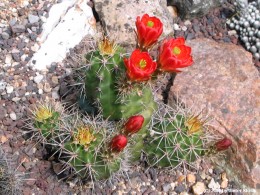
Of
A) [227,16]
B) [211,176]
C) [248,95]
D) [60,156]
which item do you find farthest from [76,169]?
[227,16]

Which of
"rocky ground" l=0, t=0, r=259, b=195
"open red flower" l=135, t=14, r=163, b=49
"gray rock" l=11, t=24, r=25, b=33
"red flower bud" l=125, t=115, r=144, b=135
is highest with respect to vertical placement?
"open red flower" l=135, t=14, r=163, b=49

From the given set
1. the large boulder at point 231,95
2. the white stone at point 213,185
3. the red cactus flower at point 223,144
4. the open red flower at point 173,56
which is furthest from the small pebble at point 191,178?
the open red flower at point 173,56

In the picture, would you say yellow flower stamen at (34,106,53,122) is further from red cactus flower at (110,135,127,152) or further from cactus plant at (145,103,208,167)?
cactus plant at (145,103,208,167)

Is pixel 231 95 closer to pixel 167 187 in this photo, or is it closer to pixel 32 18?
pixel 167 187

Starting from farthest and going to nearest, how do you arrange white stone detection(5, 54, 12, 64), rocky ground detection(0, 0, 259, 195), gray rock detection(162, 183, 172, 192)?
1. white stone detection(5, 54, 12, 64)
2. gray rock detection(162, 183, 172, 192)
3. rocky ground detection(0, 0, 259, 195)

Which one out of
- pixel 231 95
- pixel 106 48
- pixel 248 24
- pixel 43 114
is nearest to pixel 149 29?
pixel 106 48

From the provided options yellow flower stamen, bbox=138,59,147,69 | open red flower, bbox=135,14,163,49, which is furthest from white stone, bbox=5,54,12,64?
yellow flower stamen, bbox=138,59,147,69
